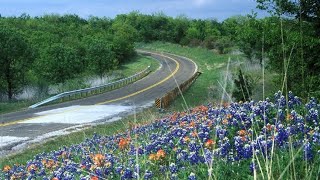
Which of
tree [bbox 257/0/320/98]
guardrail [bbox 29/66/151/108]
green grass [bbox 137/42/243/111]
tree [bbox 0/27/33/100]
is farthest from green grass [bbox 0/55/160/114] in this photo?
tree [bbox 257/0/320/98]

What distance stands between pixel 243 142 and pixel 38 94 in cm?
4473

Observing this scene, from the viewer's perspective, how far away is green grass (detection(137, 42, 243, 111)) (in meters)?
35.0

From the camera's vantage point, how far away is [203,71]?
71.0 meters

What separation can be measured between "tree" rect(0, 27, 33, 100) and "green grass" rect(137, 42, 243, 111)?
16.1 m

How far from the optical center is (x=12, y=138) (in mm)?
21375

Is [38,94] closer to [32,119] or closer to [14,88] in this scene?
Answer: [14,88]

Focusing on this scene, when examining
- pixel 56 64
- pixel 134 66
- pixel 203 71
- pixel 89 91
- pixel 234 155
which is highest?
pixel 234 155

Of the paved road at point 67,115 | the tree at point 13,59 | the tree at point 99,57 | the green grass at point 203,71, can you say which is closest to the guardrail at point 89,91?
the paved road at point 67,115

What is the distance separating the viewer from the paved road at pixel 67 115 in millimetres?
21969

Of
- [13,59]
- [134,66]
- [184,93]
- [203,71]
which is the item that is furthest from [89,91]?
[134,66]

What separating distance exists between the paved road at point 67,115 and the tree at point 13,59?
32.1 feet

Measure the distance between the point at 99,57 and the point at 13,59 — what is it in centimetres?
1668

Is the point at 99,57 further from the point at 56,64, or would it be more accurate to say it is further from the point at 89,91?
the point at 89,91

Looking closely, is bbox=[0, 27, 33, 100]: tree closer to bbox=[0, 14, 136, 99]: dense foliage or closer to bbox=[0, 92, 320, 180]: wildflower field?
bbox=[0, 14, 136, 99]: dense foliage
